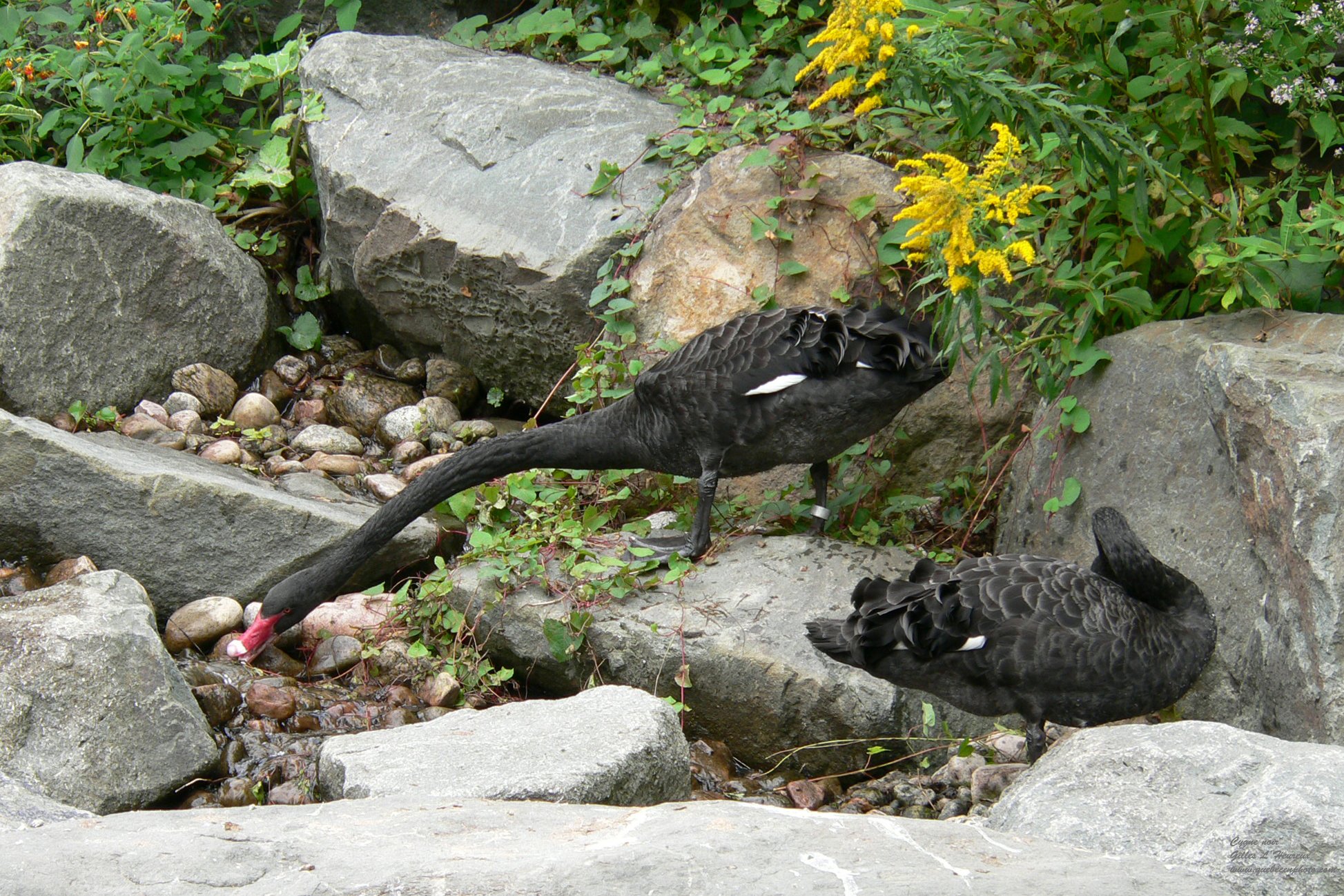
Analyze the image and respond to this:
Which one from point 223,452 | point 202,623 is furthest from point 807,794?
point 223,452

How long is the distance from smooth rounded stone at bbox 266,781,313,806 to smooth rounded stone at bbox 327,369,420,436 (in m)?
2.59

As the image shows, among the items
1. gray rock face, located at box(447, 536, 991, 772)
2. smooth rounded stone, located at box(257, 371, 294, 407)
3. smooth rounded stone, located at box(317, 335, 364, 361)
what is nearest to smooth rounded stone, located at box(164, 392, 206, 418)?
smooth rounded stone, located at box(257, 371, 294, 407)

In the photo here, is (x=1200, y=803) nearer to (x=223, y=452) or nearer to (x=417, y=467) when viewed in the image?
(x=417, y=467)

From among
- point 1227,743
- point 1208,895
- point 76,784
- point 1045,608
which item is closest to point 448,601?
point 76,784

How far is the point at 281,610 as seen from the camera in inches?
180

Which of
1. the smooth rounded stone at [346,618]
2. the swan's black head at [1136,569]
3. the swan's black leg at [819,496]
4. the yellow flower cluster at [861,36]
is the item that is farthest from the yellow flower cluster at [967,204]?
the smooth rounded stone at [346,618]

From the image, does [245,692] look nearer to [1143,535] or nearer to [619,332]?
[619,332]

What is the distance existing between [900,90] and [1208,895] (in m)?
2.44

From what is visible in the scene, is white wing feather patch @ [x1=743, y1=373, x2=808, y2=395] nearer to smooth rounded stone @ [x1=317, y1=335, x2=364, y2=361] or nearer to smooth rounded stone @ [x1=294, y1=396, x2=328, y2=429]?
smooth rounded stone @ [x1=294, y1=396, x2=328, y2=429]

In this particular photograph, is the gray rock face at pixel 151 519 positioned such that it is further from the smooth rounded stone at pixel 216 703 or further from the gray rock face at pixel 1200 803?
the gray rock face at pixel 1200 803

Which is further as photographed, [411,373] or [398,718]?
[411,373]

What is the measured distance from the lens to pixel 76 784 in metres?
3.55

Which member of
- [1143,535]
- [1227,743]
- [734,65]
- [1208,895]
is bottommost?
[1143,535]

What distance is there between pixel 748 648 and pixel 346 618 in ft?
5.40
